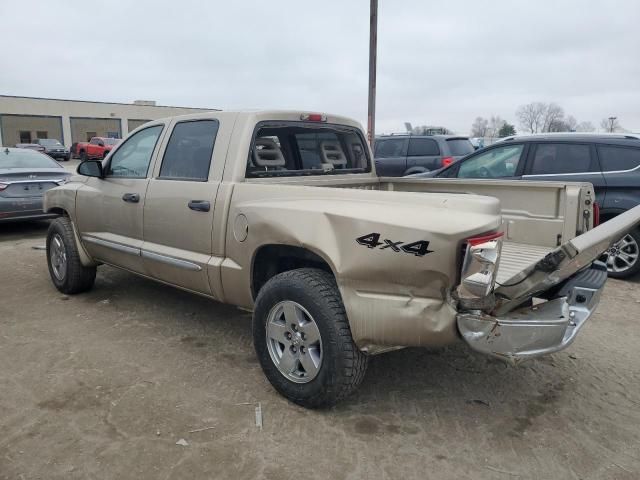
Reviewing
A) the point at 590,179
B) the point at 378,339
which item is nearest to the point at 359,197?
the point at 378,339

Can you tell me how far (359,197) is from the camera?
116 inches

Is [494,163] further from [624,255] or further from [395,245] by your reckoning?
[395,245]

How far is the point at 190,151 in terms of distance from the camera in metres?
4.09

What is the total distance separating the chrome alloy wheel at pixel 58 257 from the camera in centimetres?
538

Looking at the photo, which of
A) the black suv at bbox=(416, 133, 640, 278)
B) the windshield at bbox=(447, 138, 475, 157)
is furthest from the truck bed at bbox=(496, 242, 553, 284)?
the windshield at bbox=(447, 138, 475, 157)

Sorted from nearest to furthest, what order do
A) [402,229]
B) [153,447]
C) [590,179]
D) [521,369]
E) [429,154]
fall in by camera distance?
A: [402,229] < [153,447] < [521,369] < [590,179] < [429,154]

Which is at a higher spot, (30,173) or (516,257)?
(30,173)

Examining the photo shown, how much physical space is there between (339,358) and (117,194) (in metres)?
2.77

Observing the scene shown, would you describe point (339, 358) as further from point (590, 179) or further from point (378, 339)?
point (590, 179)

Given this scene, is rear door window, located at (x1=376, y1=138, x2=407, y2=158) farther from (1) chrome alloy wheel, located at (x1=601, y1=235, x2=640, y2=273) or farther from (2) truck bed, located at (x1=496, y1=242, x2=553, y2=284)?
(2) truck bed, located at (x1=496, y1=242, x2=553, y2=284)

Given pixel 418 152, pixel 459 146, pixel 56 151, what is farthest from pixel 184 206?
pixel 56 151

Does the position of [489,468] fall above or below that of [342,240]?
below

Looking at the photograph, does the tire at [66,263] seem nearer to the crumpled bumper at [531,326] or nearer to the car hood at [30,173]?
the car hood at [30,173]

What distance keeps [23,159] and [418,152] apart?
7822 millimetres
